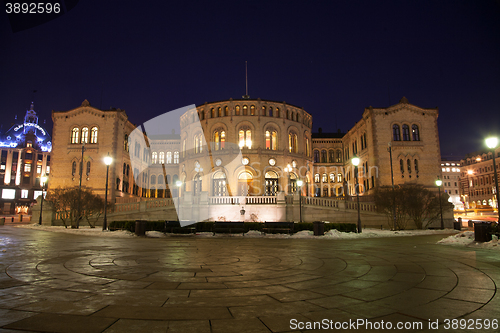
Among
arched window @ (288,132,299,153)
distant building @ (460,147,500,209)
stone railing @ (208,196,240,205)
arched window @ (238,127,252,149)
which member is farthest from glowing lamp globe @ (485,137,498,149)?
distant building @ (460,147,500,209)

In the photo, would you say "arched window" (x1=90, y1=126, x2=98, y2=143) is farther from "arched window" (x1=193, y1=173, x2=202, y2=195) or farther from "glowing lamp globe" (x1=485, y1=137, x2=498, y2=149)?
"glowing lamp globe" (x1=485, y1=137, x2=498, y2=149)

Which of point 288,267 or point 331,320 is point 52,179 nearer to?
point 288,267

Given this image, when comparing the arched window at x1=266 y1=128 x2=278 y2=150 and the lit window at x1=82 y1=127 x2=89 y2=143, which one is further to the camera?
the arched window at x1=266 y1=128 x2=278 y2=150

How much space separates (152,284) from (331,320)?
3790 millimetres

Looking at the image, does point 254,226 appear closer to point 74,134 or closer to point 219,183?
point 219,183

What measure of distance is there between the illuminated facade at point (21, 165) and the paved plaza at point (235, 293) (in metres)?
94.2

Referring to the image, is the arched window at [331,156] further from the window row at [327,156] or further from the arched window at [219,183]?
the arched window at [219,183]

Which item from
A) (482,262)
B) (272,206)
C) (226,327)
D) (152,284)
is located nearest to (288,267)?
(152,284)

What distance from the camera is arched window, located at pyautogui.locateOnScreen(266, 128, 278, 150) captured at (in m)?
46.1

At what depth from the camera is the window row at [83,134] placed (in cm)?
4575

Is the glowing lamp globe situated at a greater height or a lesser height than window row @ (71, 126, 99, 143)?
lesser

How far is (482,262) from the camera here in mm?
8938

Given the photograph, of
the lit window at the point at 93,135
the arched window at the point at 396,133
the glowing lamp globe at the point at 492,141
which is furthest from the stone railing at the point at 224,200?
the arched window at the point at 396,133

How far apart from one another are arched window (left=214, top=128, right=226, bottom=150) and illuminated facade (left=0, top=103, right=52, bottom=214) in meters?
65.9
